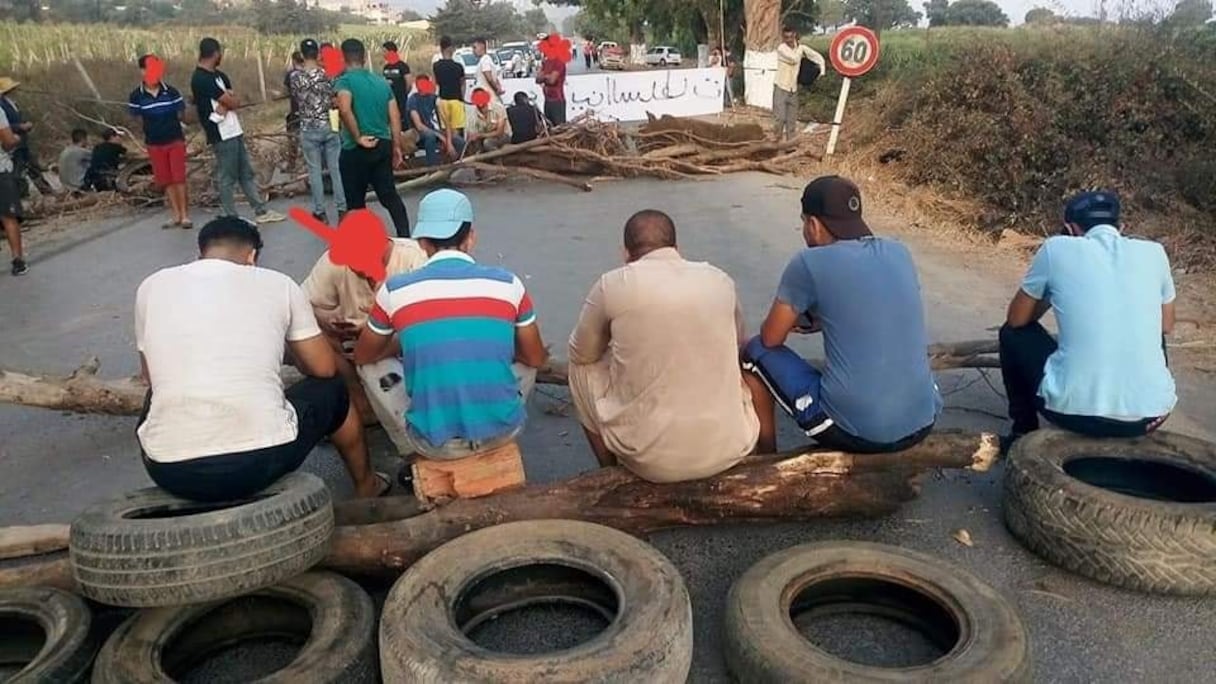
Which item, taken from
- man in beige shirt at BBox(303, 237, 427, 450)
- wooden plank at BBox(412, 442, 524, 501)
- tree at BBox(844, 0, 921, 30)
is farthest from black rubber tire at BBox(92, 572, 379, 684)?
tree at BBox(844, 0, 921, 30)

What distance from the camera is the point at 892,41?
24422 millimetres

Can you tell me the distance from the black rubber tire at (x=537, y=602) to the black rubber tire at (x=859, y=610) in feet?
0.74

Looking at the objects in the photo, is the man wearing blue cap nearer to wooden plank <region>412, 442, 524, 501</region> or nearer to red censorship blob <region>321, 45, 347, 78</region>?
wooden plank <region>412, 442, 524, 501</region>

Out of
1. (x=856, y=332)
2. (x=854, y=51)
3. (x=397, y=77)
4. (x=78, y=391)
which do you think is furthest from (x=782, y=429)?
(x=397, y=77)

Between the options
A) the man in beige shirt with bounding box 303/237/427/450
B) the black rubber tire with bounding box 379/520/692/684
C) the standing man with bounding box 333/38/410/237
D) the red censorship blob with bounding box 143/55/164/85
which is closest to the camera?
the black rubber tire with bounding box 379/520/692/684

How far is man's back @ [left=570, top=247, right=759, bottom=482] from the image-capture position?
3287 mm

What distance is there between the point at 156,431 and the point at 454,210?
1409 mm

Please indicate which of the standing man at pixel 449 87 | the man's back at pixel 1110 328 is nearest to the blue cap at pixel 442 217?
the man's back at pixel 1110 328

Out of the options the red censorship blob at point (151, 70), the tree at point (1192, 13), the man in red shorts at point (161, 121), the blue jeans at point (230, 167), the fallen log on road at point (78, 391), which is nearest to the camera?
the fallen log on road at point (78, 391)

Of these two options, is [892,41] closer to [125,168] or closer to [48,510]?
[125,168]

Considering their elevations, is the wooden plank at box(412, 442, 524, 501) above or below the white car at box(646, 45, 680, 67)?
below

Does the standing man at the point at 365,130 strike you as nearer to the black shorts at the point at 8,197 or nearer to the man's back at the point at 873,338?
the black shorts at the point at 8,197

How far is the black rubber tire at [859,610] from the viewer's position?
2.54 meters

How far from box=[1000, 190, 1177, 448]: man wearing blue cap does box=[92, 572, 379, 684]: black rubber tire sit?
10.0ft
